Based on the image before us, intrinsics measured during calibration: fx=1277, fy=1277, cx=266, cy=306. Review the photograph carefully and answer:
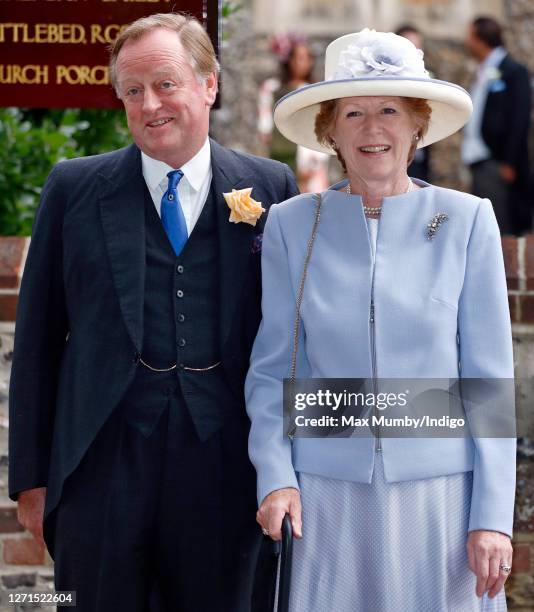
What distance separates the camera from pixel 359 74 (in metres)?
3.25

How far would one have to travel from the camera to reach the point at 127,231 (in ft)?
11.3

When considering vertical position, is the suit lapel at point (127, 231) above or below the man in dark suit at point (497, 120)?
below

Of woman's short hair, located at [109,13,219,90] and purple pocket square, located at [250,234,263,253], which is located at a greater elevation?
woman's short hair, located at [109,13,219,90]

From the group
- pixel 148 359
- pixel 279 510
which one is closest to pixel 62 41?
pixel 148 359

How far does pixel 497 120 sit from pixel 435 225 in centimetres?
628

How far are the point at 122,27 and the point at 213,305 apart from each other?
1.62 metres

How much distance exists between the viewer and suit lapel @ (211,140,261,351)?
133 inches

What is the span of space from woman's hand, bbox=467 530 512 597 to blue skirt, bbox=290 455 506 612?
0.21 ft

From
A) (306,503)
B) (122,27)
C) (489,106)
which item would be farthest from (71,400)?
(489,106)

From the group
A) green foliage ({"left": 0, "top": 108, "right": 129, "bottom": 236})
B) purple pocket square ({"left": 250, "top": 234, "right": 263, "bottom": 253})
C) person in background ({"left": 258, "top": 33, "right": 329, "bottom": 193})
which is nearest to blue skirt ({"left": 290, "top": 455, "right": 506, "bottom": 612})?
purple pocket square ({"left": 250, "top": 234, "right": 263, "bottom": 253})

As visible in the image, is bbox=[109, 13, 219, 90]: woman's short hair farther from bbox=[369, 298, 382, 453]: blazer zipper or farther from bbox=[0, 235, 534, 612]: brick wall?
bbox=[0, 235, 534, 612]: brick wall

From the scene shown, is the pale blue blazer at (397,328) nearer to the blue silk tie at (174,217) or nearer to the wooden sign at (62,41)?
the blue silk tie at (174,217)

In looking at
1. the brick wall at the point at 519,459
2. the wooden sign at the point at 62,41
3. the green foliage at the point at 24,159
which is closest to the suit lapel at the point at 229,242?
the brick wall at the point at 519,459

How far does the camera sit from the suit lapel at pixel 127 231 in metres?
3.35
